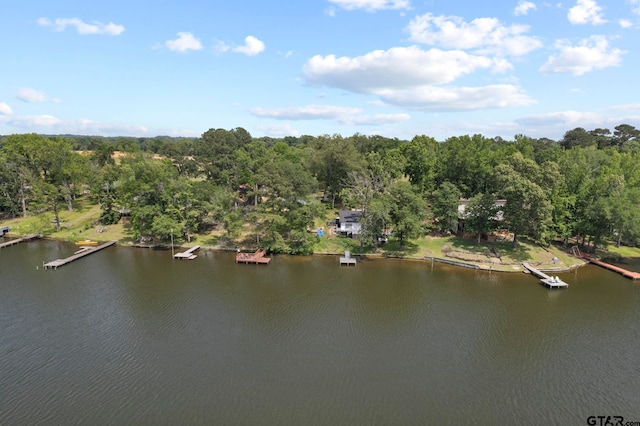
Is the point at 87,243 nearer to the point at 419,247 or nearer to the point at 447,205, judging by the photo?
the point at 419,247

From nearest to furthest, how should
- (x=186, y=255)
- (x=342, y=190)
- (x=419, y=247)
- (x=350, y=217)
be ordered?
(x=186, y=255) → (x=419, y=247) → (x=350, y=217) → (x=342, y=190)

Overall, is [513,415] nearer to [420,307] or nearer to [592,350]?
[592,350]

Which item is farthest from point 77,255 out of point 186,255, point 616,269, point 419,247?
point 616,269

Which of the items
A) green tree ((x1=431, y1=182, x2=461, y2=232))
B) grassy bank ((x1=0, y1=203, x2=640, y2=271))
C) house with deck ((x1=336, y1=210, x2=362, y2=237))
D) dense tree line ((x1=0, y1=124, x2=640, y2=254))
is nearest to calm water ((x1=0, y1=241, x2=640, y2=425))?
grassy bank ((x1=0, y1=203, x2=640, y2=271))

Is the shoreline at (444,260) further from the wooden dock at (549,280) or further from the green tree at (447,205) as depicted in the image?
the green tree at (447,205)

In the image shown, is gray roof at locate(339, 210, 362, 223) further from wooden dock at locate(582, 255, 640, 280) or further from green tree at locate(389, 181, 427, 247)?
wooden dock at locate(582, 255, 640, 280)

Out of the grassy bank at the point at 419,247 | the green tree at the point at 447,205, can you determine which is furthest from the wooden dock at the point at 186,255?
the green tree at the point at 447,205
